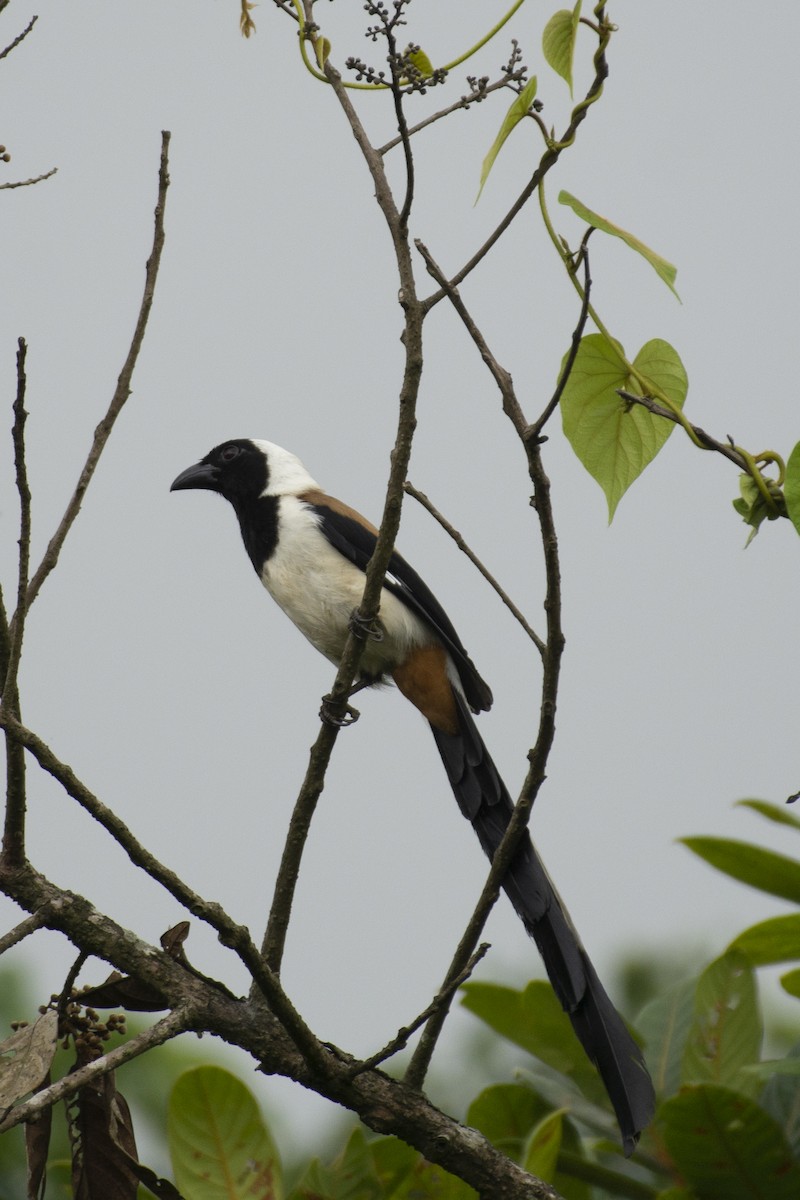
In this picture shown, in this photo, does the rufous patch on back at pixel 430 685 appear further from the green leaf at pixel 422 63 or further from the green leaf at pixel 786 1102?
the green leaf at pixel 422 63

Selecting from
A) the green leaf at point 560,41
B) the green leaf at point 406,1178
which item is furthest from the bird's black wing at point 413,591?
the green leaf at point 560,41

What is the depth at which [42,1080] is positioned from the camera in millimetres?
1389

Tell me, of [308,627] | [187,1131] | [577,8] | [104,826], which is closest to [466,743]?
[308,627]

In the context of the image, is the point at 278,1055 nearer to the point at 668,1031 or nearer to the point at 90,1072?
the point at 90,1072

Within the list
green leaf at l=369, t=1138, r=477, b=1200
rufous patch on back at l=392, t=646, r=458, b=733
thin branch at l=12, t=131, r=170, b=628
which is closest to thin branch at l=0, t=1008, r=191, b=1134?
green leaf at l=369, t=1138, r=477, b=1200

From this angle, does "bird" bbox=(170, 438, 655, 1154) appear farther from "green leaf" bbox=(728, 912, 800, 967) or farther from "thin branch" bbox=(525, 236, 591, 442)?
"thin branch" bbox=(525, 236, 591, 442)

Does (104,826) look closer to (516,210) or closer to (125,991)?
(125,991)

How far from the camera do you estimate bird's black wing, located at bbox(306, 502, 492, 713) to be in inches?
118

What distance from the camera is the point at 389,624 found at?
9.82 feet

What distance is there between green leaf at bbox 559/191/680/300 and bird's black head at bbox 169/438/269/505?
7.01 ft

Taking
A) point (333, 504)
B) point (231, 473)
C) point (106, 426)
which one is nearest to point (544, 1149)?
Answer: point (106, 426)

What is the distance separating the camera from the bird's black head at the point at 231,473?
358 centimetres

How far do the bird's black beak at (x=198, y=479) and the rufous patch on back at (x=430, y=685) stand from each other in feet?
3.25

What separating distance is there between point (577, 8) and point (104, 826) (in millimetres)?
1127
